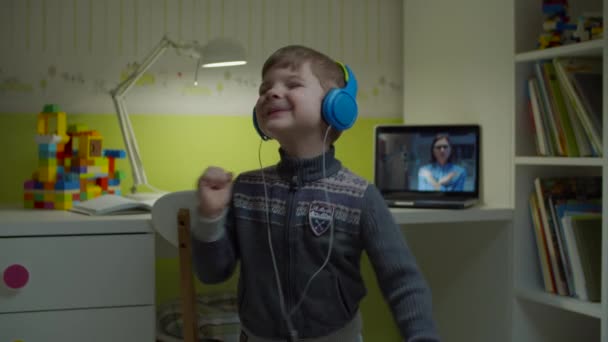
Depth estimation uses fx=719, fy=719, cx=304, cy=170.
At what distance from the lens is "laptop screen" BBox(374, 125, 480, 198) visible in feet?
6.50

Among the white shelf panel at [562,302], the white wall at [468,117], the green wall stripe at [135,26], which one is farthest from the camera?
the green wall stripe at [135,26]

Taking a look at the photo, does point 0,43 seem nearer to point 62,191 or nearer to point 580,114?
point 62,191

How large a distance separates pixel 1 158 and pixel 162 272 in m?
0.54

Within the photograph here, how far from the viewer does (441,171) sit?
200cm

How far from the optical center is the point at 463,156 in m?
1.99

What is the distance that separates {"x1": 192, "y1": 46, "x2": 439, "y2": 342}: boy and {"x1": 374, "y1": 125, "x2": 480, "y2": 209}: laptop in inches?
28.0

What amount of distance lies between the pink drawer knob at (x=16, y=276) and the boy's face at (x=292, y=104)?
586mm


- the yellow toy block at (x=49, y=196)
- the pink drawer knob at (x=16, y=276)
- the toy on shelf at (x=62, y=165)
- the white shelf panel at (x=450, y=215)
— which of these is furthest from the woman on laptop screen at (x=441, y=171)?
the pink drawer knob at (x=16, y=276)

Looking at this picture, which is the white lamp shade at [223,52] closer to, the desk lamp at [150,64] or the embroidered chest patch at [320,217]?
the desk lamp at [150,64]

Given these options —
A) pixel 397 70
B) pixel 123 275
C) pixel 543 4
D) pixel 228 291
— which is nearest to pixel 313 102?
pixel 123 275

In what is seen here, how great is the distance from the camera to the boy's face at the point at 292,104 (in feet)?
3.95

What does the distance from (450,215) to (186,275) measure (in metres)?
0.71

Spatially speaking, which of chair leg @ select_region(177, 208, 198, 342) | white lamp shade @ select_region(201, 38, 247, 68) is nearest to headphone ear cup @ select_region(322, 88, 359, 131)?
chair leg @ select_region(177, 208, 198, 342)

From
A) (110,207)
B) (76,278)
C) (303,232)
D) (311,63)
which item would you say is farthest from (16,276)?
(311,63)
